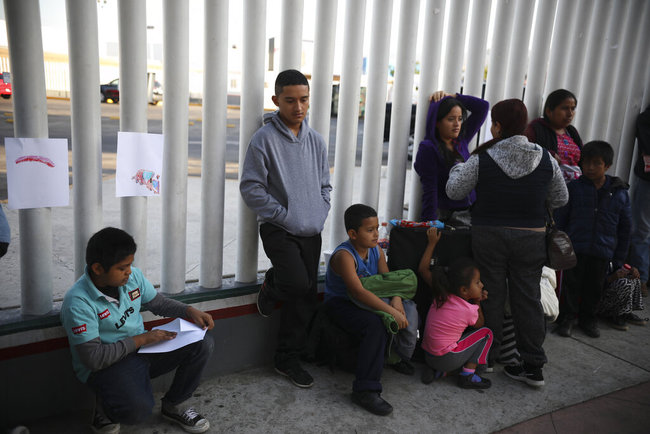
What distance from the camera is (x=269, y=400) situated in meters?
3.31

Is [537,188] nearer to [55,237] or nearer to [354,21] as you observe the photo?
[354,21]

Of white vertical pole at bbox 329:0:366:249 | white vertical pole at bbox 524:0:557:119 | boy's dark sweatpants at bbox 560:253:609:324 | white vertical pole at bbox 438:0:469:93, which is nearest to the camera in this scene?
white vertical pole at bbox 329:0:366:249

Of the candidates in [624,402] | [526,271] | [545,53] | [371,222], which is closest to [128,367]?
[371,222]

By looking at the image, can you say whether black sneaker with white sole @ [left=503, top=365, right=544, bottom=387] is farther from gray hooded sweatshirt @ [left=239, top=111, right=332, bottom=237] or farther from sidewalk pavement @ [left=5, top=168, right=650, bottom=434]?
gray hooded sweatshirt @ [left=239, top=111, right=332, bottom=237]

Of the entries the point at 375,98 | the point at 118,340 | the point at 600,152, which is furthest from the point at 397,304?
the point at 600,152

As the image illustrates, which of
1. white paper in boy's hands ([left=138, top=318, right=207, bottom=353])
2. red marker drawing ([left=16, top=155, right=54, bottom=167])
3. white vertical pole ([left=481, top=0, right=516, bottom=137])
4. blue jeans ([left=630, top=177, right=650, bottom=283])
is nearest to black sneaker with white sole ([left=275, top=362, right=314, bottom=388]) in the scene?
white paper in boy's hands ([left=138, top=318, right=207, bottom=353])

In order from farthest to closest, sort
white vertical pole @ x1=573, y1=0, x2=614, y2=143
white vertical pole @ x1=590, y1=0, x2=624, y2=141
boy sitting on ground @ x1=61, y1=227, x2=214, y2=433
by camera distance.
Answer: white vertical pole @ x1=590, y1=0, x2=624, y2=141 < white vertical pole @ x1=573, y1=0, x2=614, y2=143 < boy sitting on ground @ x1=61, y1=227, x2=214, y2=433

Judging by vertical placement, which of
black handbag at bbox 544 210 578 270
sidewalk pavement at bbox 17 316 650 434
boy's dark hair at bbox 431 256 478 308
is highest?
black handbag at bbox 544 210 578 270

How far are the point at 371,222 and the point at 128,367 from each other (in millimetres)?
1630

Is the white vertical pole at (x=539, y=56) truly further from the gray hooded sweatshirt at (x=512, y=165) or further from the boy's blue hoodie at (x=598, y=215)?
the gray hooded sweatshirt at (x=512, y=165)

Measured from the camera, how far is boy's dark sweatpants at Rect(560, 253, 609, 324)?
14.4 feet

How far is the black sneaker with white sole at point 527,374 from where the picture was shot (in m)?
3.61

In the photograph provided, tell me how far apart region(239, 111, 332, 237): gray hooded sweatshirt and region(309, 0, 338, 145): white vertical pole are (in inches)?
14.8

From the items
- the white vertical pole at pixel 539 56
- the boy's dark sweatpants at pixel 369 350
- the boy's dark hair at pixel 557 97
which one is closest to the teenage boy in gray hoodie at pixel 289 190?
the boy's dark sweatpants at pixel 369 350
